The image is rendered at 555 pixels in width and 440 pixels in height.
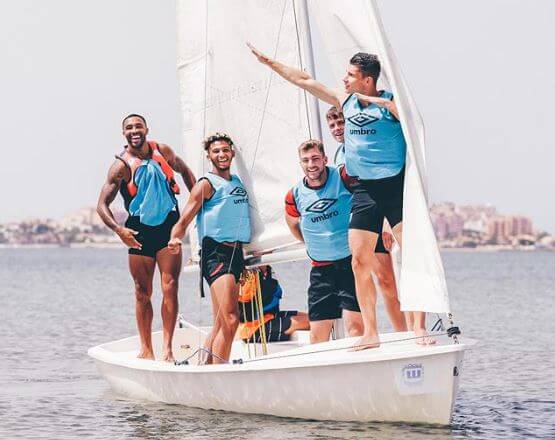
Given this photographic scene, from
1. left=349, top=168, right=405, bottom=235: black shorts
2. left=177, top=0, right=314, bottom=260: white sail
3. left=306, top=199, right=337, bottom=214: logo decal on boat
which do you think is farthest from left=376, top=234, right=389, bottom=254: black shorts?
A: left=177, top=0, right=314, bottom=260: white sail

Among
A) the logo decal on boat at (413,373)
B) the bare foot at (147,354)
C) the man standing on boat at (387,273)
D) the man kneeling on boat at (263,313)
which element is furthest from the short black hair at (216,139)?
the logo decal on boat at (413,373)

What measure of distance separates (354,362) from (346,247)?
1325mm

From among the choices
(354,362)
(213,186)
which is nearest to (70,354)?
(213,186)

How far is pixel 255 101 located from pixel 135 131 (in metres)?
1.15

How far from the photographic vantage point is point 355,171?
454 inches

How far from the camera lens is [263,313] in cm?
1417

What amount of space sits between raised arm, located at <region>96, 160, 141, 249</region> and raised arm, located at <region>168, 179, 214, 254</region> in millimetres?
705

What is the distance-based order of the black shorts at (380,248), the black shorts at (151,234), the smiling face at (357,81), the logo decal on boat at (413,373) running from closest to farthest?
the logo decal on boat at (413,373) → the smiling face at (357,81) → the black shorts at (380,248) → the black shorts at (151,234)

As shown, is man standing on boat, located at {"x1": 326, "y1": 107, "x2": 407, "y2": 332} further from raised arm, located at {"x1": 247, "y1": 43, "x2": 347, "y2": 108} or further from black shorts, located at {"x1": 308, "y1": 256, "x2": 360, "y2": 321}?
raised arm, located at {"x1": 247, "y1": 43, "x2": 347, "y2": 108}

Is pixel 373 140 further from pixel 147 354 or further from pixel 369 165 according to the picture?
pixel 147 354

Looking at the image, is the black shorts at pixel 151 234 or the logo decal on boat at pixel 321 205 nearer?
the logo decal on boat at pixel 321 205

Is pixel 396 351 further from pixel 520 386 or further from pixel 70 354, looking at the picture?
pixel 70 354

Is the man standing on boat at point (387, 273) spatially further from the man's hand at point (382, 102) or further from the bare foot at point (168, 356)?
the bare foot at point (168, 356)

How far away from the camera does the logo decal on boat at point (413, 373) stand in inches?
440
